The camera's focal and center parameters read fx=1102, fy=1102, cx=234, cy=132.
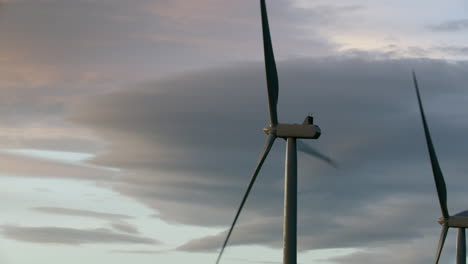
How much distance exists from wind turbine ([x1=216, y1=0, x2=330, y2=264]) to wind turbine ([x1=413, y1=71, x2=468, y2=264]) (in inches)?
823

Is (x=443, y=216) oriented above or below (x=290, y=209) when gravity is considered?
above

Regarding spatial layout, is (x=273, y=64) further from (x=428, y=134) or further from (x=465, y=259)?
(x=465, y=259)

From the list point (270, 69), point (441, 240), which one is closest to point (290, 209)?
point (270, 69)

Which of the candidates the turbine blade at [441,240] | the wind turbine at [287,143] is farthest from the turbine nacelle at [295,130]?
the turbine blade at [441,240]

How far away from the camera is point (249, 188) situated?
365ft

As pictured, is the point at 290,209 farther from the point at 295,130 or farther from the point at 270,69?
the point at 270,69

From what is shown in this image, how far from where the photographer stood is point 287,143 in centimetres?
11831

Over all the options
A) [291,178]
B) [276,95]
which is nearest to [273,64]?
[276,95]

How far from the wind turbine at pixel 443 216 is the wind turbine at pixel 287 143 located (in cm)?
2091

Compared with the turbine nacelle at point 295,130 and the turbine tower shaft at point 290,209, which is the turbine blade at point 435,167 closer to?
the turbine nacelle at point 295,130

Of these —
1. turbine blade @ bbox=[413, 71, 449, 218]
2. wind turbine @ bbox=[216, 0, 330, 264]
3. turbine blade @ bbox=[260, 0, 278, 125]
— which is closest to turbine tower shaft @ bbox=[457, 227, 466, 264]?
turbine blade @ bbox=[413, 71, 449, 218]

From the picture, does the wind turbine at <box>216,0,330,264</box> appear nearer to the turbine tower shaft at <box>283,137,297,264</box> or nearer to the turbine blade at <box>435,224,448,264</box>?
the turbine tower shaft at <box>283,137,297,264</box>

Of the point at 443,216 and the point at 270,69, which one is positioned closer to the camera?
the point at 270,69

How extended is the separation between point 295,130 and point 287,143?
5.39 ft
